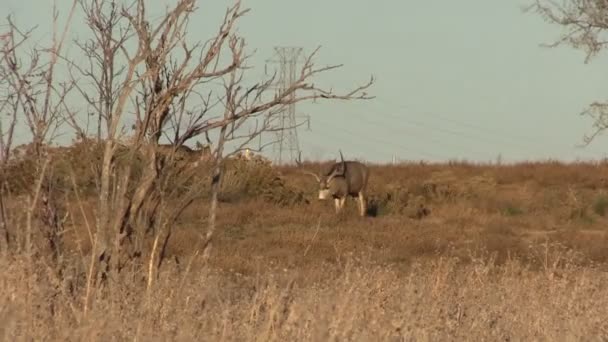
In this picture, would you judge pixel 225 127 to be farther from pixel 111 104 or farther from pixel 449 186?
pixel 449 186

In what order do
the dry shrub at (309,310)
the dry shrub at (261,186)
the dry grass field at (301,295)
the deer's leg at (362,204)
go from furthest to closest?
the dry shrub at (261,186), the deer's leg at (362,204), the dry grass field at (301,295), the dry shrub at (309,310)

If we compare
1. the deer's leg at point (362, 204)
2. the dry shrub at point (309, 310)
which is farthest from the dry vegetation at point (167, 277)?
the deer's leg at point (362, 204)

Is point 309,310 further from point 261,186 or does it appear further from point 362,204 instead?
point 261,186

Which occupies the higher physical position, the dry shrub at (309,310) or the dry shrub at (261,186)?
the dry shrub at (261,186)

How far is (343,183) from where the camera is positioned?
2680 cm

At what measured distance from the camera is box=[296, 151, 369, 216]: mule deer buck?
26.7m

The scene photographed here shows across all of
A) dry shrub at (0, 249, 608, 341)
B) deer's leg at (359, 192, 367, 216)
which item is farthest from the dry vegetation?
deer's leg at (359, 192, 367, 216)

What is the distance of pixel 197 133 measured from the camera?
Result: 7211mm

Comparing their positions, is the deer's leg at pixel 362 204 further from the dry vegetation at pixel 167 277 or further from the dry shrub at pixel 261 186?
the dry vegetation at pixel 167 277

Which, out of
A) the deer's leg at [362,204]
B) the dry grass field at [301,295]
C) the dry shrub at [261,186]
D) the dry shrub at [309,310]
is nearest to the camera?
the dry shrub at [309,310]

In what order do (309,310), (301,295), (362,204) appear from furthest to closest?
1. (362,204)
2. (301,295)
3. (309,310)

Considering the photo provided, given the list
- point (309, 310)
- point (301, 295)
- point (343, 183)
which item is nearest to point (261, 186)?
point (343, 183)

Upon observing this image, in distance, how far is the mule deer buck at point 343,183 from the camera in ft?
87.5

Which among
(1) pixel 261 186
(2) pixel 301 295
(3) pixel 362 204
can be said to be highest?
(1) pixel 261 186
